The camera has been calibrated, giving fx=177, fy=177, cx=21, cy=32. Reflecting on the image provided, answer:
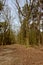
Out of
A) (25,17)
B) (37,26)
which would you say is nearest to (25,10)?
(25,17)

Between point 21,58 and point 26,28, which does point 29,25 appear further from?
point 21,58

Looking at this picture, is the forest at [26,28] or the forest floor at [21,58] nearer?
the forest floor at [21,58]

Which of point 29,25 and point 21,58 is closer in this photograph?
point 21,58

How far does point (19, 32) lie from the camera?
2230cm

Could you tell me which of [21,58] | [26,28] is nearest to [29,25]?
[26,28]

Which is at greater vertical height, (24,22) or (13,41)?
(24,22)

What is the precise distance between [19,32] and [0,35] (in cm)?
301

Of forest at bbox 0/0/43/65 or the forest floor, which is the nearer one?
the forest floor

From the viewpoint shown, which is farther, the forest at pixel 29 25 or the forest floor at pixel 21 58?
the forest at pixel 29 25

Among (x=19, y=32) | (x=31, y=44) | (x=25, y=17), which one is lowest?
(x=31, y=44)

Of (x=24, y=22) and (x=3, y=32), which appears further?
(x=3, y=32)

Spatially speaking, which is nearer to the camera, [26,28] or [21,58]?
[21,58]

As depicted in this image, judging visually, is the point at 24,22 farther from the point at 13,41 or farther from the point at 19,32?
the point at 13,41

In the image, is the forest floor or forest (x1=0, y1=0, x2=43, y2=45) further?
forest (x1=0, y1=0, x2=43, y2=45)
